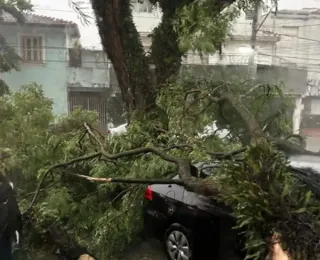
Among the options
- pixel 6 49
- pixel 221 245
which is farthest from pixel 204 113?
pixel 6 49

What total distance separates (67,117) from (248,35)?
2.22 ft

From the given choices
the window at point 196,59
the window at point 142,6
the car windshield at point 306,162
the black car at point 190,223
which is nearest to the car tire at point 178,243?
the black car at point 190,223

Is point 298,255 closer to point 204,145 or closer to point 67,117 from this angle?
point 204,145

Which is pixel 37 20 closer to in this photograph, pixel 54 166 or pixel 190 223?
pixel 54 166

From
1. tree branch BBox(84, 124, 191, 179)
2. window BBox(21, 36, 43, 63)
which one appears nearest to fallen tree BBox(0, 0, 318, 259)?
tree branch BBox(84, 124, 191, 179)

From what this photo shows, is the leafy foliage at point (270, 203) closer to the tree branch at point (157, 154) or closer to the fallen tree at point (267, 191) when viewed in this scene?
the fallen tree at point (267, 191)

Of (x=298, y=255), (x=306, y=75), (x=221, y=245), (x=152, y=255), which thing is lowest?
(x=152, y=255)

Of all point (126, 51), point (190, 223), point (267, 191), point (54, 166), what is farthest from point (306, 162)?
point (54, 166)

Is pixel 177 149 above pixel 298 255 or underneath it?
above

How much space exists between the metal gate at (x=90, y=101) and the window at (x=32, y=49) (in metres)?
0.16

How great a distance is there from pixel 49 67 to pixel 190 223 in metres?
0.70

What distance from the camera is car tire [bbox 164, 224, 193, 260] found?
1.36 m

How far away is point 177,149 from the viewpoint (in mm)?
1448

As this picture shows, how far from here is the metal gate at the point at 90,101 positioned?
1544 millimetres
